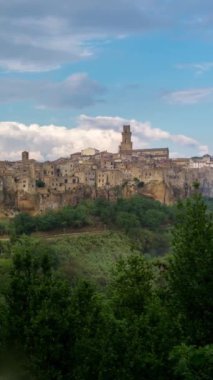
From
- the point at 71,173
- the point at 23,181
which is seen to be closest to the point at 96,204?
the point at 23,181

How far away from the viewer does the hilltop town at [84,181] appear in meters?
64.9

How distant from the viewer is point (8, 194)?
215ft

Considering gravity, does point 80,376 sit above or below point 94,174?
below

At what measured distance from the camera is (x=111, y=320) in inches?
500

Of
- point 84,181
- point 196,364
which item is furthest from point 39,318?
point 84,181

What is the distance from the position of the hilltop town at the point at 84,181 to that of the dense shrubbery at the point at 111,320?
160ft

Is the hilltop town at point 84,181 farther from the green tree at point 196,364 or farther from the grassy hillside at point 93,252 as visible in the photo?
the green tree at point 196,364

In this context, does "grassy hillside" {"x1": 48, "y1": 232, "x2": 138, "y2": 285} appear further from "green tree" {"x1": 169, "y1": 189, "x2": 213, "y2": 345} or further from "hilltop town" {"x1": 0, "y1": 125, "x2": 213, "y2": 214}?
"green tree" {"x1": 169, "y1": 189, "x2": 213, "y2": 345}

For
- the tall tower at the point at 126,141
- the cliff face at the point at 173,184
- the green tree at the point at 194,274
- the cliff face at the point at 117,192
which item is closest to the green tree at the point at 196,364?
the green tree at the point at 194,274

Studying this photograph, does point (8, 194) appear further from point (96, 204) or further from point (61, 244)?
point (61, 244)

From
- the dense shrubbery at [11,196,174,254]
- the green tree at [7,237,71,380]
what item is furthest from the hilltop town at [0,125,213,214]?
the green tree at [7,237,71,380]

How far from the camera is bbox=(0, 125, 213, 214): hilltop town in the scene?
64.9 metres

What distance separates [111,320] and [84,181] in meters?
60.5

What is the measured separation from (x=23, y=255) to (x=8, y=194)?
169 feet
